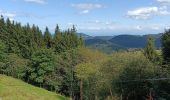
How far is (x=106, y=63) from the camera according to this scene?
54969mm

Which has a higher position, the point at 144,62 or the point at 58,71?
the point at 144,62

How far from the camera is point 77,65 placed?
237 feet

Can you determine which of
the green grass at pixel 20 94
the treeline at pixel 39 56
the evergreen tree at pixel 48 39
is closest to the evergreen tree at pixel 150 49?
the treeline at pixel 39 56

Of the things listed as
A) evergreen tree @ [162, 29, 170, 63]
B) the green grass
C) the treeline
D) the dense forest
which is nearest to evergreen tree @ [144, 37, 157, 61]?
the dense forest

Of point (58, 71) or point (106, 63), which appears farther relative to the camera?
point (58, 71)

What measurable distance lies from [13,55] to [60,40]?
15.4m

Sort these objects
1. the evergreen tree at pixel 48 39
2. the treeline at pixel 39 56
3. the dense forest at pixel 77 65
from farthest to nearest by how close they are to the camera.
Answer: the evergreen tree at pixel 48 39, the treeline at pixel 39 56, the dense forest at pixel 77 65

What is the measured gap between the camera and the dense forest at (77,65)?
130 ft

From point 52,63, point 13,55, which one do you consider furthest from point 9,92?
point 13,55

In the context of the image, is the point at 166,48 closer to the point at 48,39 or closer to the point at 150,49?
the point at 150,49

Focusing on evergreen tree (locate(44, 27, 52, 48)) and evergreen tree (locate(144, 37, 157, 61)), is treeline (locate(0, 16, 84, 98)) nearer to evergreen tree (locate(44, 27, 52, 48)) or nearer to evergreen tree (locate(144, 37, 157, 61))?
evergreen tree (locate(44, 27, 52, 48))

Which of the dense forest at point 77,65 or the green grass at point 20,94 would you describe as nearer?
the dense forest at point 77,65

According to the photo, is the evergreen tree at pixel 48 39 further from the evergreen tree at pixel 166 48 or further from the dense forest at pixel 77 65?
the evergreen tree at pixel 166 48

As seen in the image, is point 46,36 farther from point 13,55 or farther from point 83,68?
point 83,68
